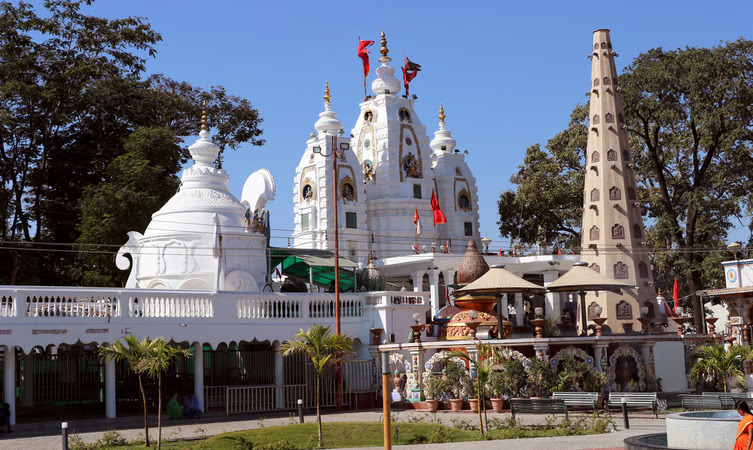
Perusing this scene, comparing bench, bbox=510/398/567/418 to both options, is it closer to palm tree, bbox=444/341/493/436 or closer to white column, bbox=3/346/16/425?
→ palm tree, bbox=444/341/493/436

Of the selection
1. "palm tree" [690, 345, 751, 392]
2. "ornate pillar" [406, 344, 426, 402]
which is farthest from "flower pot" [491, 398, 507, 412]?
"palm tree" [690, 345, 751, 392]

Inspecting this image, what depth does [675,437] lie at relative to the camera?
1548cm

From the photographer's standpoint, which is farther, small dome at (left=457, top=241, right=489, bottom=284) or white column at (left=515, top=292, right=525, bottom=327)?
white column at (left=515, top=292, right=525, bottom=327)

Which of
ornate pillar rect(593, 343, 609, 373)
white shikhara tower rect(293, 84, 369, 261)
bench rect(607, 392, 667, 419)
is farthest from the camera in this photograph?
white shikhara tower rect(293, 84, 369, 261)

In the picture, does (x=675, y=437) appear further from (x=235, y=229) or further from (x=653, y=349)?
(x=235, y=229)

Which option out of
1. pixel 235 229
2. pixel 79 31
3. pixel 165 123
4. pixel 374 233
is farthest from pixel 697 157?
pixel 79 31

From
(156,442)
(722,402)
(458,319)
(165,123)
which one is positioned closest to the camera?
(156,442)

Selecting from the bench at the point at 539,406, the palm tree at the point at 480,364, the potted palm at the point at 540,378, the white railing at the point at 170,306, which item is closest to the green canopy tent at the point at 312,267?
the white railing at the point at 170,306

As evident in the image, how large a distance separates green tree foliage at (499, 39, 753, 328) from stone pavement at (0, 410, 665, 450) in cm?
2444

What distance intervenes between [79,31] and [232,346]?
83.6 feet

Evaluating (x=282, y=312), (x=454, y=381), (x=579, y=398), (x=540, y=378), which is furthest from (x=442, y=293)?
(x=579, y=398)

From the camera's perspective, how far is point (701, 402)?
24.7 meters

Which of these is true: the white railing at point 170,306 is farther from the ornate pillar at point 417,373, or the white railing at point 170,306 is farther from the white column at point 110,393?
the ornate pillar at point 417,373

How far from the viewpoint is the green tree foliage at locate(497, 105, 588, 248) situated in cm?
5641
